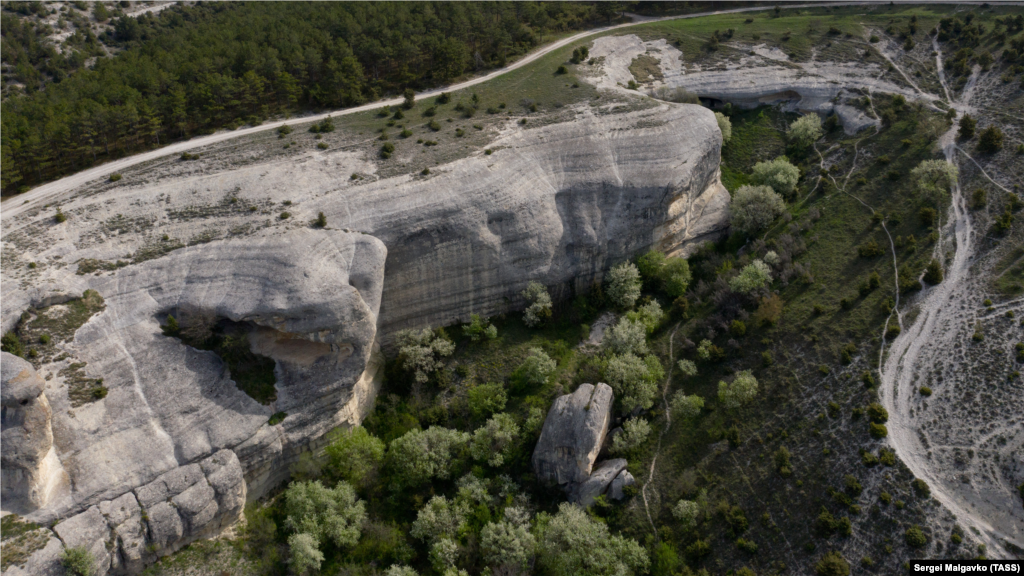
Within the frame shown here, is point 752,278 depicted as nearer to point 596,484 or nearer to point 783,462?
point 783,462

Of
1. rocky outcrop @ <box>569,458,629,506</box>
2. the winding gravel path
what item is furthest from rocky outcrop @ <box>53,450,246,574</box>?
the winding gravel path

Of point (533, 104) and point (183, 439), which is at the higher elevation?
point (533, 104)

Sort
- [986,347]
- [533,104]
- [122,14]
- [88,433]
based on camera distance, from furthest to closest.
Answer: [122,14]
[533,104]
[986,347]
[88,433]

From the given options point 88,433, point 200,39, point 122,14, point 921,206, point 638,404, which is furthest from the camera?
point 122,14

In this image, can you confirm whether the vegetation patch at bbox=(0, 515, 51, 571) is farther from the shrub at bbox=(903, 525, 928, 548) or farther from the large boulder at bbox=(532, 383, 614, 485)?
the shrub at bbox=(903, 525, 928, 548)

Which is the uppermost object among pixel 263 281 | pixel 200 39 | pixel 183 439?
pixel 200 39

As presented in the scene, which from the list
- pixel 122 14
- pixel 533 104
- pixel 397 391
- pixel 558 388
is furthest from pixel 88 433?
pixel 122 14

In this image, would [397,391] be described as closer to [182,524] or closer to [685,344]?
[182,524]
